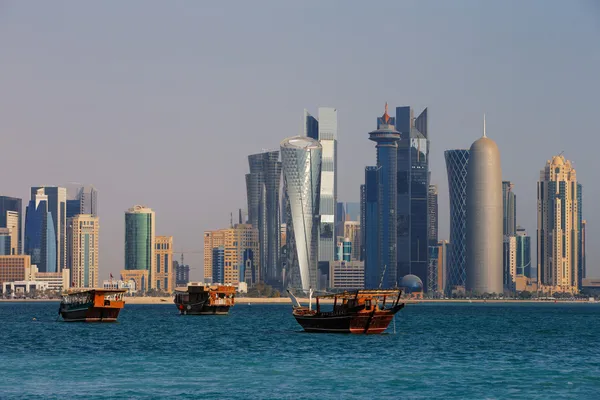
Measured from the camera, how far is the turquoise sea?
76250 millimetres

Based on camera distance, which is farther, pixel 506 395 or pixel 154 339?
pixel 154 339

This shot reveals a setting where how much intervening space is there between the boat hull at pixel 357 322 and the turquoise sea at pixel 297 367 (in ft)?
5.56

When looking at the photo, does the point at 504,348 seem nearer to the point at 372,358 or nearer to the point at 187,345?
the point at 372,358

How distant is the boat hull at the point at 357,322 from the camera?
433ft

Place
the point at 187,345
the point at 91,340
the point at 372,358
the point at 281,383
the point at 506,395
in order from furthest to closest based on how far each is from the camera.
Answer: the point at 91,340 < the point at 187,345 < the point at 372,358 < the point at 281,383 < the point at 506,395

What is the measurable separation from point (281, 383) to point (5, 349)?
149ft

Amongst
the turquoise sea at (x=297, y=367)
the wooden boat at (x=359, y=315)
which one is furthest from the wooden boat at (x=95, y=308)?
the wooden boat at (x=359, y=315)

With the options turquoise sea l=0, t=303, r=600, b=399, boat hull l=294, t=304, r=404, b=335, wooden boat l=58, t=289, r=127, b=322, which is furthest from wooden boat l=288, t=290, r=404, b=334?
wooden boat l=58, t=289, r=127, b=322

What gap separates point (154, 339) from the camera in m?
135

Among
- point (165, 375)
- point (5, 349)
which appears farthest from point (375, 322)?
point (165, 375)

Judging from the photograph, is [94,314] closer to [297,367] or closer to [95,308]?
[95,308]

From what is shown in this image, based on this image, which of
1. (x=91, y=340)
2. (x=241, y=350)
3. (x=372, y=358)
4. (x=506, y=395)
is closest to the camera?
(x=506, y=395)

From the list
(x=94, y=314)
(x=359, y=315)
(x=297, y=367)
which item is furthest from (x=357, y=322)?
(x=94, y=314)

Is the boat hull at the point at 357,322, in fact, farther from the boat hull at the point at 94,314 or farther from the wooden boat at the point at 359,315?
the boat hull at the point at 94,314
